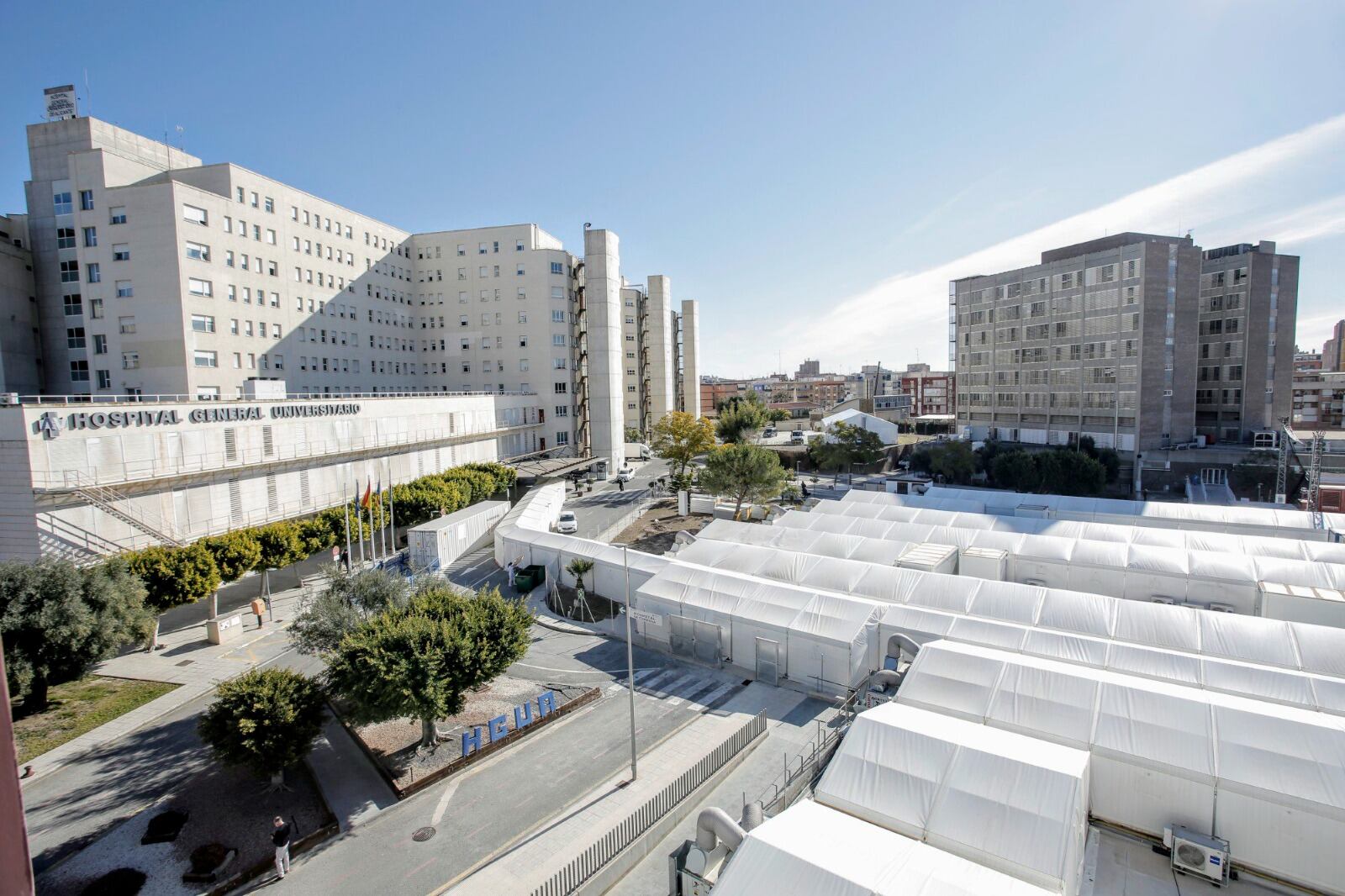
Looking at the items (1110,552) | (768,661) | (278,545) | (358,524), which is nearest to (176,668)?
(278,545)

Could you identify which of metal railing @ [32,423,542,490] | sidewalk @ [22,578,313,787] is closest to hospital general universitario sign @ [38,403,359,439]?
metal railing @ [32,423,542,490]

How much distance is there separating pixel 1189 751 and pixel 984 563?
15.9 m

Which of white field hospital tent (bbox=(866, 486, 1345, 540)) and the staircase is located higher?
the staircase

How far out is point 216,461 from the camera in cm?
3578

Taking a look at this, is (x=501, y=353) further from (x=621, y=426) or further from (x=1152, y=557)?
(x=1152, y=557)

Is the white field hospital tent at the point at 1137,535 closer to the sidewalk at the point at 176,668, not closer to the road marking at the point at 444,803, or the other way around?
the road marking at the point at 444,803

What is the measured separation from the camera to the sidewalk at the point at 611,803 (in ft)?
51.4

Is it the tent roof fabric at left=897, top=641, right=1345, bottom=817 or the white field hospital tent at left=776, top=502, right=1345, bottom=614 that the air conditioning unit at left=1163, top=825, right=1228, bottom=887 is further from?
the white field hospital tent at left=776, top=502, right=1345, bottom=614

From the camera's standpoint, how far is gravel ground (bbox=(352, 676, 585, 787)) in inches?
797

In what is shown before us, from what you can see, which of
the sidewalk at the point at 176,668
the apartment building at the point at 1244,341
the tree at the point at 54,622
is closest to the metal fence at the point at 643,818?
the sidewalk at the point at 176,668

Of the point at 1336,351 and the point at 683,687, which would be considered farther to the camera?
the point at 1336,351

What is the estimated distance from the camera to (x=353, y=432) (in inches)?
1812

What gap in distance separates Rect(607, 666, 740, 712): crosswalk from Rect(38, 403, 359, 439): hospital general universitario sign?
992 inches

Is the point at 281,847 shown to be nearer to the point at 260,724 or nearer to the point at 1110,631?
the point at 260,724
